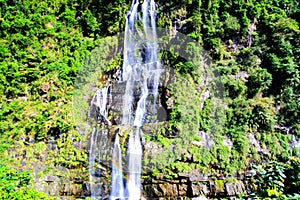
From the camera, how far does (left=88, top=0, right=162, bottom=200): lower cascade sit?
8.03 metres

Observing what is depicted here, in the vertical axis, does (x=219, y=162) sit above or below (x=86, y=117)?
below

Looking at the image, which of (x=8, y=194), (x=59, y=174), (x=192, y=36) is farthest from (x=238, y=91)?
(x=8, y=194)

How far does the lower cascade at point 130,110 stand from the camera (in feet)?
26.3

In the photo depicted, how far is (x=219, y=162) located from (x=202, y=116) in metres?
1.65

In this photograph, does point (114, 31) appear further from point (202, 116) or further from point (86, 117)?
point (202, 116)

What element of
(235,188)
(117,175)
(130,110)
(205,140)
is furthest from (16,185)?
(235,188)

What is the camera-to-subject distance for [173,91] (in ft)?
30.6

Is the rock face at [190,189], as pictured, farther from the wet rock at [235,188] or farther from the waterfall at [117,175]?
the waterfall at [117,175]

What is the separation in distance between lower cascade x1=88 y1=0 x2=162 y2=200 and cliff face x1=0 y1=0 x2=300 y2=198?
0.28m

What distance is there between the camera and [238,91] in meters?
9.55

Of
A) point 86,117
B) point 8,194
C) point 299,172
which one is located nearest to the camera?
point 8,194

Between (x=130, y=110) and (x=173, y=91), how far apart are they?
169 cm

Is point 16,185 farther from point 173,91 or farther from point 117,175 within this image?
point 173,91

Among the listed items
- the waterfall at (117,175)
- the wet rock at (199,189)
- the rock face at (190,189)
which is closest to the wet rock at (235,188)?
the rock face at (190,189)
